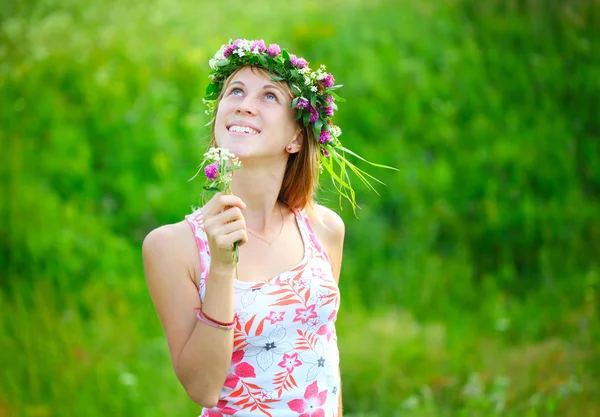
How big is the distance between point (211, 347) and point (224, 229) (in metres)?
0.32

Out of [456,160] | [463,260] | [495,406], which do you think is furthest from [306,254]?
[456,160]

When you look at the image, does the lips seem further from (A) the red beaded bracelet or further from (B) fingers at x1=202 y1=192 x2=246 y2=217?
(A) the red beaded bracelet

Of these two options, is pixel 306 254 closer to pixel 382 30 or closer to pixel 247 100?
pixel 247 100

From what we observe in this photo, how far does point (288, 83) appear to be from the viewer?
2498mm

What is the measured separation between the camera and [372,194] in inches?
276

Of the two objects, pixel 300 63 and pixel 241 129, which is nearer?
pixel 241 129

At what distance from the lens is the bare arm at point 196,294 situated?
2096mm

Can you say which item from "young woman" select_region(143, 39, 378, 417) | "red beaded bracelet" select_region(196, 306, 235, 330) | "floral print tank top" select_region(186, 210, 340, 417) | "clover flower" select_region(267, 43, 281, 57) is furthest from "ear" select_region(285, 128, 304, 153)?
"red beaded bracelet" select_region(196, 306, 235, 330)

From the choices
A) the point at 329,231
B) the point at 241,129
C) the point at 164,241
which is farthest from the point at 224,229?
the point at 329,231

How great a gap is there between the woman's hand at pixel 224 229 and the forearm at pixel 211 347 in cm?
4

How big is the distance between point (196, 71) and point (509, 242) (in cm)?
309

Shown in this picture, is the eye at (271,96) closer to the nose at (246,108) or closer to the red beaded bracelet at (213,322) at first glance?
the nose at (246,108)

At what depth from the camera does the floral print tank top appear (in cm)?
227

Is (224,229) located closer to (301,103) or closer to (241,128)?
(241,128)
